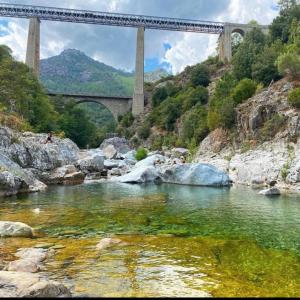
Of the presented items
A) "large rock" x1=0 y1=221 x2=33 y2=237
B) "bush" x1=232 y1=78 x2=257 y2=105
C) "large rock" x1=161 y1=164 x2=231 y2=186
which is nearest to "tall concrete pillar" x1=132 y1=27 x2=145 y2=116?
"bush" x1=232 y1=78 x2=257 y2=105

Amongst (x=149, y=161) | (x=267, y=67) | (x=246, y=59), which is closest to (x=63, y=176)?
(x=149, y=161)

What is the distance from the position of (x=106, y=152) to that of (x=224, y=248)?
39.9 meters

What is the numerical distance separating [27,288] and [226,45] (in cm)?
7557

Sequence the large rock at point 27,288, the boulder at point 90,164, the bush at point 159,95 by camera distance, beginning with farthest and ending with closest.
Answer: the bush at point 159,95 < the boulder at point 90,164 < the large rock at point 27,288

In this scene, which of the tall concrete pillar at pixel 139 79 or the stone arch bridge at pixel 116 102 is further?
the stone arch bridge at pixel 116 102

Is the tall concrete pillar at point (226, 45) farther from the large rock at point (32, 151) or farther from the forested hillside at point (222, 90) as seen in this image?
the large rock at point (32, 151)

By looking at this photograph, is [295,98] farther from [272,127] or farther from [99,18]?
[99,18]

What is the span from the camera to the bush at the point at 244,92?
4012 cm

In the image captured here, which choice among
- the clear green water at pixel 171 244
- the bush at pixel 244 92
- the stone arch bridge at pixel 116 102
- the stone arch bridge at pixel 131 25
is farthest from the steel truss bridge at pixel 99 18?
the clear green water at pixel 171 244

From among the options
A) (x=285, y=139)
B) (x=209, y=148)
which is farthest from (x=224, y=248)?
(x=209, y=148)

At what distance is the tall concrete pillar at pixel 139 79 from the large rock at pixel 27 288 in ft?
235

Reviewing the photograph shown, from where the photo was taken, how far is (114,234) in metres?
10.5

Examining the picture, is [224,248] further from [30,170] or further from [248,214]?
[30,170]

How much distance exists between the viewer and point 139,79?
76312 millimetres
